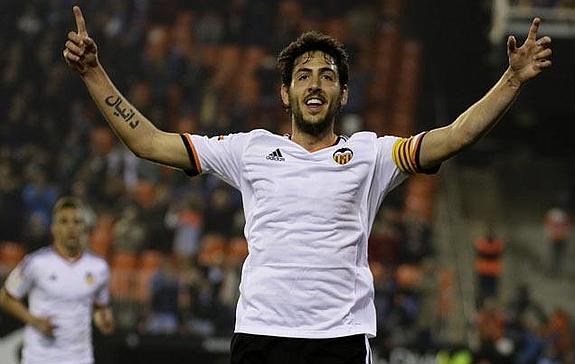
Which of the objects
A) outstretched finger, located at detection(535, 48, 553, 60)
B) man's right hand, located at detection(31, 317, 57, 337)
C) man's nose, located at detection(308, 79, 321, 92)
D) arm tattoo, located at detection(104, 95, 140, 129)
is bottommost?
man's right hand, located at detection(31, 317, 57, 337)

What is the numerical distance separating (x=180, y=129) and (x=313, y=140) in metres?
15.1

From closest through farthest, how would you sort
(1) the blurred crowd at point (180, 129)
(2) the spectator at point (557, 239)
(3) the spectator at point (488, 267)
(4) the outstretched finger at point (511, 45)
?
(4) the outstretched finger at point (511, 45)
(1) the blurred crowd at point (180, 129)
(3) the spectator at point (488, 267)
(2) the spectator at point (557, 239)

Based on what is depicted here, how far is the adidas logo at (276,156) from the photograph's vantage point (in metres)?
4.76

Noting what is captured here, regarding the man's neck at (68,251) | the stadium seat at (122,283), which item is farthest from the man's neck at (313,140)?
the stadium seat at (122,283)

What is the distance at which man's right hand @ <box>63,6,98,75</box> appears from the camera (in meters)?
4.79

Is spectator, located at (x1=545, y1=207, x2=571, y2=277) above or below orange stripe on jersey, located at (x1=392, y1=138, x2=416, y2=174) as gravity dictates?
above

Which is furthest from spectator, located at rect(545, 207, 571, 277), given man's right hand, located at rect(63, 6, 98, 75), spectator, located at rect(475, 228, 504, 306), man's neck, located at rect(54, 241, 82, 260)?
man's right hand, located at rect(63, 6, 98, 75)

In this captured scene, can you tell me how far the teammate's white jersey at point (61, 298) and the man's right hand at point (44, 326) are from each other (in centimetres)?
6

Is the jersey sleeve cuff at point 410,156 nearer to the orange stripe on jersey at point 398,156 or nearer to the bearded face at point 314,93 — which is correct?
the orange stripe on jersey at point 398,156

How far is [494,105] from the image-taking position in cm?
457

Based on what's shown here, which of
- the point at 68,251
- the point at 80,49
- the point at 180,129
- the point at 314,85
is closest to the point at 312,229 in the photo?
A: the point at 314,85

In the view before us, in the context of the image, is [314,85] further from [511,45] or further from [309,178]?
[511,45]

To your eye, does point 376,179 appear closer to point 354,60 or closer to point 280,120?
point 280,120

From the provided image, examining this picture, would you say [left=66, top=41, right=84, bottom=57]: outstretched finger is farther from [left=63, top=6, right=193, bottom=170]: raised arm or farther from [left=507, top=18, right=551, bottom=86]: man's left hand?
[left=507, top=18, right=551, bottom=86]: man's left hand
